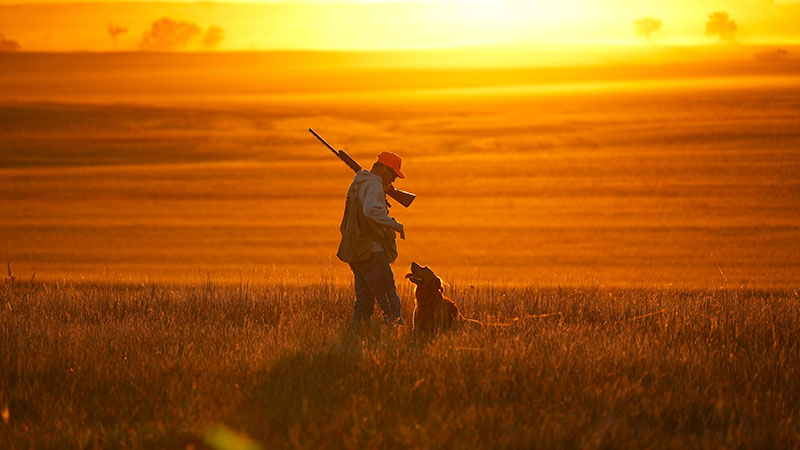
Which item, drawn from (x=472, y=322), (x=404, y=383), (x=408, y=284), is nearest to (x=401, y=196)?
(x=472, y=322)

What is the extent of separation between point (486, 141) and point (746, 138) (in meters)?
9.86

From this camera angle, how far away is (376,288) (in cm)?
865

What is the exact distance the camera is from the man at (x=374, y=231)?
8.22 metres

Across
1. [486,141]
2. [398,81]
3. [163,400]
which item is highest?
[398,81]

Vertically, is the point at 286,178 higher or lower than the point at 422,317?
higher

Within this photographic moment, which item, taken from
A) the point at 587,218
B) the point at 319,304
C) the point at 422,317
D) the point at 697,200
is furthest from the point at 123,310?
the point at 697,200

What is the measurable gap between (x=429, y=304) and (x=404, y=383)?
56.1 inches

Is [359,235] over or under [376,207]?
under

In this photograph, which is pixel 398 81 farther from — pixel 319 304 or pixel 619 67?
pixel 319 304

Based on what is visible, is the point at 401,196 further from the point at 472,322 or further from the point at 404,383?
the point at 404,383

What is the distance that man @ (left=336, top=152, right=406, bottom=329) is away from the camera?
8.22 metres

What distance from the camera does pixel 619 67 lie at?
8350 centimetres

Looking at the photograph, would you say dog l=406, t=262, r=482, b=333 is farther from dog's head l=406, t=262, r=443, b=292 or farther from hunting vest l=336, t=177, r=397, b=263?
hunting vest l=336, t=177, r=397, b=263

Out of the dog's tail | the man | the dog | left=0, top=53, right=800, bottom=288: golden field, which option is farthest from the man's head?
left=0, top=53, right=800, bottom=288: golden field
